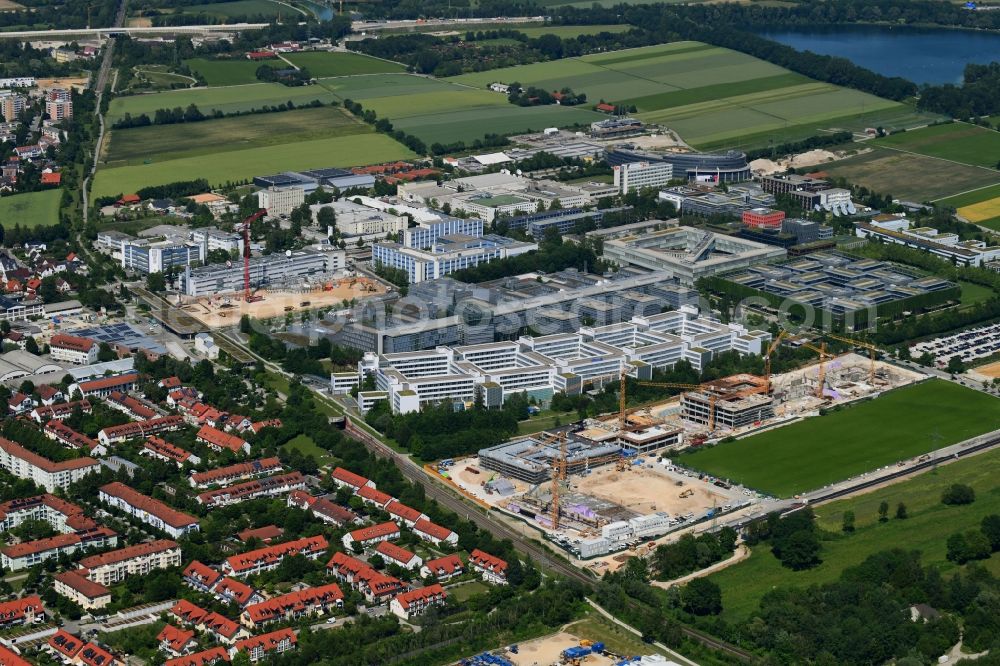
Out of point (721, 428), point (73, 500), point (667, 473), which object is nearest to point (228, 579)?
point (73, 500)

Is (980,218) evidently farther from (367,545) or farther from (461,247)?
(367,545)

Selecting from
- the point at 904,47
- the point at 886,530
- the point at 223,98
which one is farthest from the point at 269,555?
the point at 904,47

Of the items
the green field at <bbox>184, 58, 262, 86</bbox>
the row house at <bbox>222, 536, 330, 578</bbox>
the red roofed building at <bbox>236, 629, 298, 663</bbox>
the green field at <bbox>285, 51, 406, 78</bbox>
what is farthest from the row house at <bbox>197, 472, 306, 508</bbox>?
the green field at <bbox>285, 51, 406, 78</bbox>

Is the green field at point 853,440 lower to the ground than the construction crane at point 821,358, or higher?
lower

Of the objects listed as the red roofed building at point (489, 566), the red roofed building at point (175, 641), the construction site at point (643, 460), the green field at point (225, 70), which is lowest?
the construction site at point (643, 460)

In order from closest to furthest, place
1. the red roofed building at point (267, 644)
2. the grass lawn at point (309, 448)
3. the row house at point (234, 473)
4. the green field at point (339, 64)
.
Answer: the red roofed building at point (267, 644) → the row house at point (234, 473) → the grass lawn at point (309, 448) → the green field at point (339, 64)

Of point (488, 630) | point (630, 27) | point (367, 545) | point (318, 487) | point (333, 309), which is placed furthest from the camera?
point (630, 27)

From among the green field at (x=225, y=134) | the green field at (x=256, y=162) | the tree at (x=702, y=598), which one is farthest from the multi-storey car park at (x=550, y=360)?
the green field at (x=225, y=134)

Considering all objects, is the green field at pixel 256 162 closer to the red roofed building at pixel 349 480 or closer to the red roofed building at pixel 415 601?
the red roofed building at pixel 349 480
